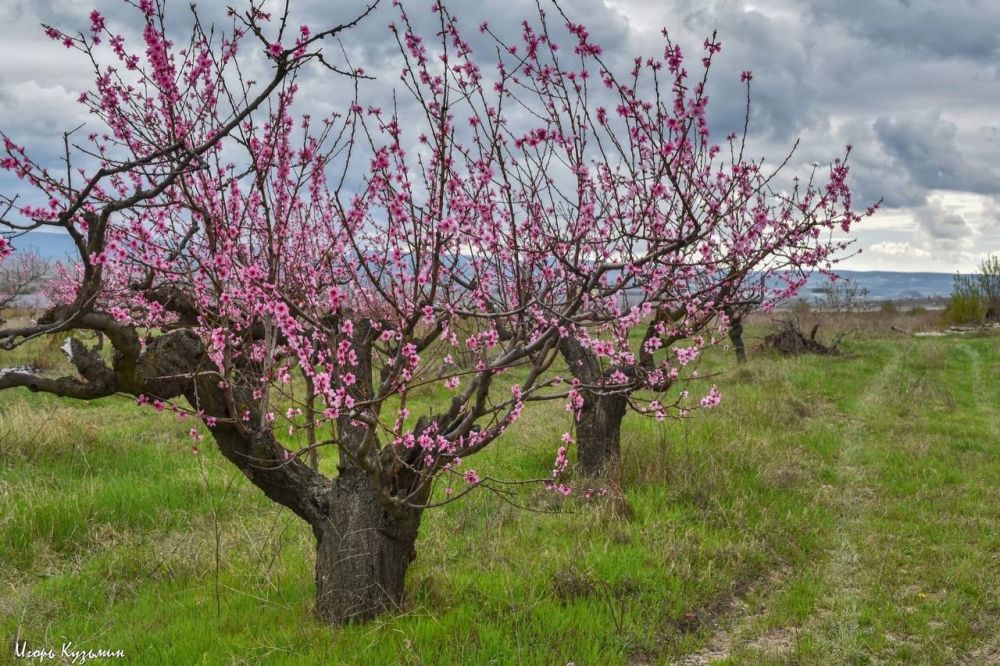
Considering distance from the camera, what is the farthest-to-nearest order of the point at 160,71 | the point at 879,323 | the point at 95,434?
the point at 879,323 < the point at 95,434 < the point at 160,71

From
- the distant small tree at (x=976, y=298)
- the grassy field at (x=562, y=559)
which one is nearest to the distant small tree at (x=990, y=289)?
the distant small tree at (x=976, y=298)

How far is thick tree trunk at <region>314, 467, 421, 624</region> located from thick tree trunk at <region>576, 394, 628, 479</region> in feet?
13.3

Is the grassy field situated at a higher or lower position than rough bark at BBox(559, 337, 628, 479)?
lower

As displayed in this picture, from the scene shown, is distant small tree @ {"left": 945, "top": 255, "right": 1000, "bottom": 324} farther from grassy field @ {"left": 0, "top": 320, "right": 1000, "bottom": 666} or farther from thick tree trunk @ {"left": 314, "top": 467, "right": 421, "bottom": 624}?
thick tree trunk @ {"left": 314, "top": 467, "right": 421, "bottom": 624}

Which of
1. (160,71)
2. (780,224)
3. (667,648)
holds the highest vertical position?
(160,71)

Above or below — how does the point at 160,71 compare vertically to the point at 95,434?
above

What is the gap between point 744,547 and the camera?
6.70 m

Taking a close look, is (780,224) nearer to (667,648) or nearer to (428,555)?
(667,648)

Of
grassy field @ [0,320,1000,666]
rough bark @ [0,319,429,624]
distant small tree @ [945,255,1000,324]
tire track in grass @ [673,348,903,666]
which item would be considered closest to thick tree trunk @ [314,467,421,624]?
rough bark @ [0,319,429,624]

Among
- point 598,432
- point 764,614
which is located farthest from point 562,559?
point 598,432

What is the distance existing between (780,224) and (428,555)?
4335 mm

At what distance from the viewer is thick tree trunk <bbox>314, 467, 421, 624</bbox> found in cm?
502

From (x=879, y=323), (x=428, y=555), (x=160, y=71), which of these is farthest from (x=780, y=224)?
(x=879, y=323)

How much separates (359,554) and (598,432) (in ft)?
14.4
